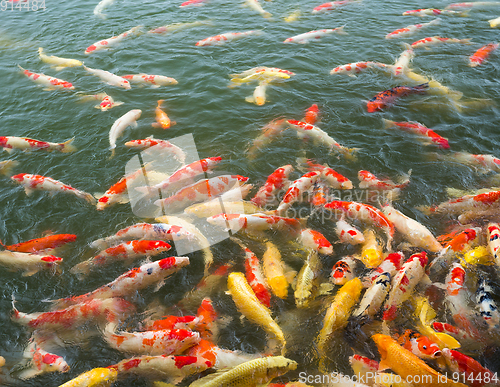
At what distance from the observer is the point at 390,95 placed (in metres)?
8.17

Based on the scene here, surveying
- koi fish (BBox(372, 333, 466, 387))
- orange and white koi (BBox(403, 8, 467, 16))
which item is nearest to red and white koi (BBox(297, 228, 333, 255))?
koi fish (BBox(372, 333, 466, 387))

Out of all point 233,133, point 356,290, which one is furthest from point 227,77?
point 356,290

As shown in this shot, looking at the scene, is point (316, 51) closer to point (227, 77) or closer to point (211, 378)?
point (227, 77)

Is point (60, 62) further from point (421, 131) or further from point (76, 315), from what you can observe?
point (421, 131)

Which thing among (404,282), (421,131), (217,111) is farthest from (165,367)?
(421,131)

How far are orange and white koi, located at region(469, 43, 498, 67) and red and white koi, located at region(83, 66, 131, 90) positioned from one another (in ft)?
30.7

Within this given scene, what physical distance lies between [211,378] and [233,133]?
5.20 meters

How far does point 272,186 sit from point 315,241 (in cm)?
138

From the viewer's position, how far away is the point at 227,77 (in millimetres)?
9477

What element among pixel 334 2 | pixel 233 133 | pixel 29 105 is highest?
pixel 334 2

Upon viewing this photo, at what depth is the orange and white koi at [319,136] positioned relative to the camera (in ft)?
22.5

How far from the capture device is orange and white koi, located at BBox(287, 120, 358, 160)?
685cm

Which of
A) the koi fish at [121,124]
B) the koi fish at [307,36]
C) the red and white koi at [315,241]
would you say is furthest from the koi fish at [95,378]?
the koi fish at [307,36]

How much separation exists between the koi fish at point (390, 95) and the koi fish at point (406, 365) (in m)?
5.59
